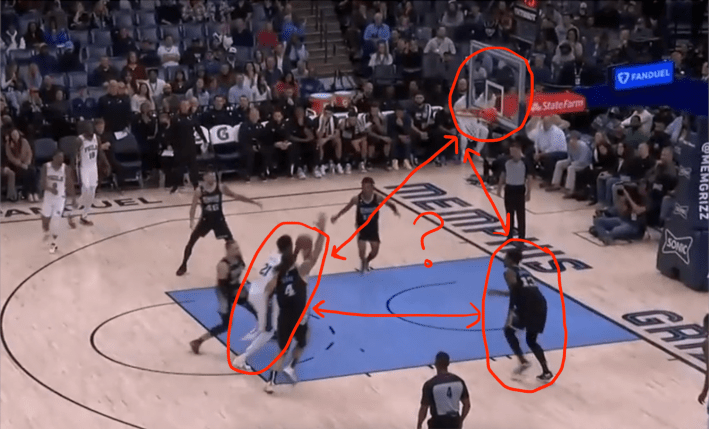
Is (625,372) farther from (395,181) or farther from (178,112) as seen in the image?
(178,112)

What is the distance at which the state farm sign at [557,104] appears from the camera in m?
20.6

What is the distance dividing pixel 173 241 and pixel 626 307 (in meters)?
7.40

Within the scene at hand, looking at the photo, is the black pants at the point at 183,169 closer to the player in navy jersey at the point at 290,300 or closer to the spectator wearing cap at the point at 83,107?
the spectator wearing cap at the point at 83,107

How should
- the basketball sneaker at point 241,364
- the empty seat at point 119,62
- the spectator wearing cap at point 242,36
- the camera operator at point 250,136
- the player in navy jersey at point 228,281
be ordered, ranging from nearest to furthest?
the player in navy jersey at point 228,281 → the basketball sneaker at point 241,364 → the camera operator at point 250,136 → the empty seat at point 119,62 → the spectator wearing cap at point 242,36

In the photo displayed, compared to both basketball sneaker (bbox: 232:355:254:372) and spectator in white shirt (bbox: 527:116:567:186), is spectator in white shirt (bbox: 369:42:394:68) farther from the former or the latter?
basketball sneaker (bbox: 232:355:254:372)

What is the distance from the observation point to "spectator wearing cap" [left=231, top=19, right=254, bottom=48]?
26844 millimetres

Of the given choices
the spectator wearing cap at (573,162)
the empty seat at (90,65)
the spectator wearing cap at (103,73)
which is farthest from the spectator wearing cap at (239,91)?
the spectator wearing cap at (573,162)

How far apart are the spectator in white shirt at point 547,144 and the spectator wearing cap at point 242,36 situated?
7.09 meters

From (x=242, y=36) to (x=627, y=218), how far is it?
34.5 feet

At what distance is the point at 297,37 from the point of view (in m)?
26.8

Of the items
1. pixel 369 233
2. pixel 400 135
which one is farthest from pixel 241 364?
pixel 400 135

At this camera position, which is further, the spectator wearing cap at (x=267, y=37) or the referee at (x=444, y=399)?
the spectator wearing cap at (x=267, y=37)

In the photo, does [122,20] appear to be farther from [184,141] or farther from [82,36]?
[184,141]

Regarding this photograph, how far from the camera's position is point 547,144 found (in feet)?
75.0
